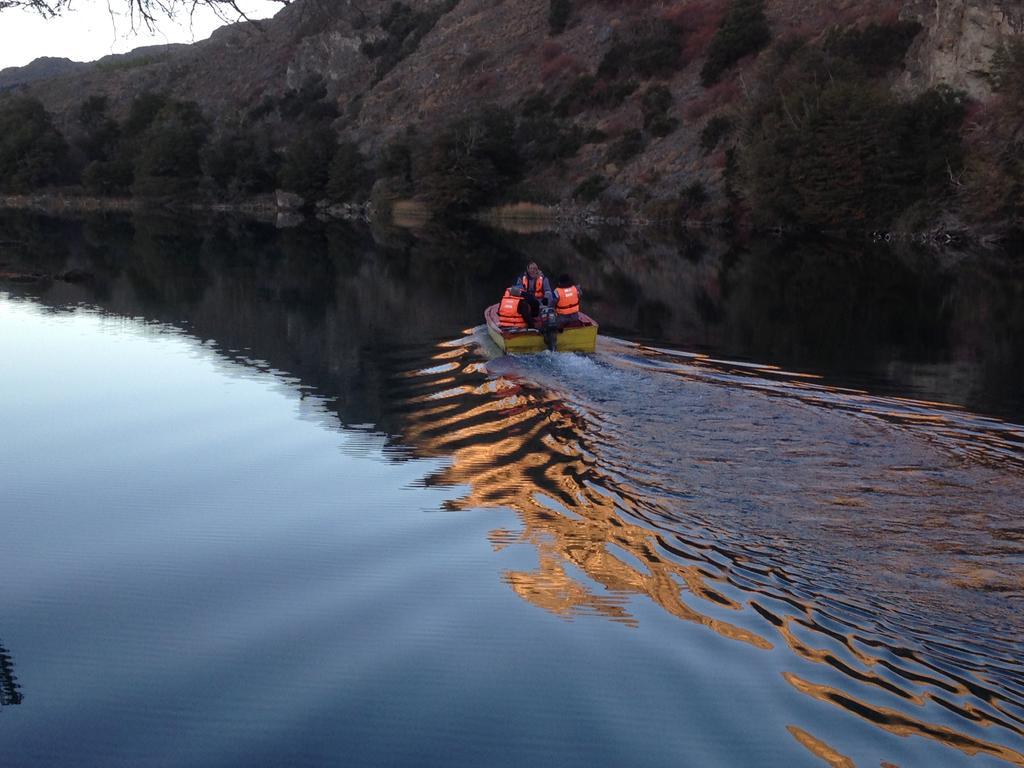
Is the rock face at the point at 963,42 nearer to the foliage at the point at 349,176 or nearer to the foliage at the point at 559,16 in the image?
the foliage at the point at 559,16

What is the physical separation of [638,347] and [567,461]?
876 cm

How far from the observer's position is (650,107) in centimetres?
7169

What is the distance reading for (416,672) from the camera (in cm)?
682

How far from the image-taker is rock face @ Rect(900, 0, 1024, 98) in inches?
1926

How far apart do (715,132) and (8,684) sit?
62.0 meters

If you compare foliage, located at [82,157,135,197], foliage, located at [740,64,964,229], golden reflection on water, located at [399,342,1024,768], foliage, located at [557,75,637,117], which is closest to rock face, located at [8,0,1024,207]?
foliage, located at [557,75,637,117]

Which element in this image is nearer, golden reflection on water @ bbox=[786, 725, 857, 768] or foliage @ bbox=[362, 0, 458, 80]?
golden reflection on water @ bbox=[786, 725, 857, 768]

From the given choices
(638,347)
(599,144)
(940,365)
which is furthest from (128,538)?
(599,144)

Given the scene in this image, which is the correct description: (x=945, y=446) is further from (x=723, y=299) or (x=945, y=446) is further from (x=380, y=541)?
(x=723, y=299)

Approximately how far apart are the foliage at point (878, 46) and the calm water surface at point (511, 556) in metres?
45.5

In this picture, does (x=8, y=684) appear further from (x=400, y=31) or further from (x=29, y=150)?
(x=400, y=31)

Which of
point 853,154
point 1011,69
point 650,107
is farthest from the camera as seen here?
point 650,107

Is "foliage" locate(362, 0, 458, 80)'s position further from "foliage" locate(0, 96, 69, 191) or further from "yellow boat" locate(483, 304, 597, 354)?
"yellow boat" locate(483, 304, 597, 354)

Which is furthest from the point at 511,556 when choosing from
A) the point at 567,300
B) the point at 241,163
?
the point at 241,163
